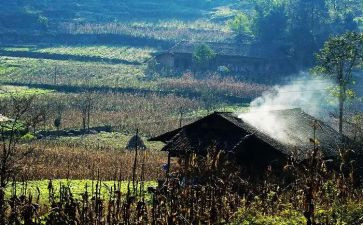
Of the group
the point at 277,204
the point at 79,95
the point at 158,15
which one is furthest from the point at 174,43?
the point at 277,204

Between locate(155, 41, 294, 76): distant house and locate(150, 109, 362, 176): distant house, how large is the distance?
53458 millimetres

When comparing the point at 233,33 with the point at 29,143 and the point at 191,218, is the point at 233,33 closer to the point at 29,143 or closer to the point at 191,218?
the point at 29,143

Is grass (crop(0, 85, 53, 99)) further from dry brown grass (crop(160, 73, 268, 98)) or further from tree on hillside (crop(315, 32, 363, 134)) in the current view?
tree on hillside (crop(315, 32, 363, 134))

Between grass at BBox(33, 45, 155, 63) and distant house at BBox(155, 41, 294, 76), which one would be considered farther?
grass at BBox(33, 45, 155, 63)

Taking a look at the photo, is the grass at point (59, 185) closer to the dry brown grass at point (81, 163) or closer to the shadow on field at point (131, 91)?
the dry brown grass at point (81, 163)

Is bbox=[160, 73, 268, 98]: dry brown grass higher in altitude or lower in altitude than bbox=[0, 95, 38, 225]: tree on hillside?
higher

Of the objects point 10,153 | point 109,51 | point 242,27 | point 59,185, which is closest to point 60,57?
point 109,51

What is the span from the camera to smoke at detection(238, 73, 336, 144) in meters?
27.4

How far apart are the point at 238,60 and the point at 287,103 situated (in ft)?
82.1

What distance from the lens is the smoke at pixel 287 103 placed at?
2741cm

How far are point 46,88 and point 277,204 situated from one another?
5344 cm

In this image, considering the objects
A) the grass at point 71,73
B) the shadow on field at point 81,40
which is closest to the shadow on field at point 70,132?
the grass at point 71,73

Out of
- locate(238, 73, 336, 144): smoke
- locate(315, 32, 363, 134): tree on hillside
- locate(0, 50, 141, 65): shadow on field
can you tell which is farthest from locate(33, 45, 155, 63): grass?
locate(315, 32, 363, 134): tree on hillside

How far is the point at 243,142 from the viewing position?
25.3m
